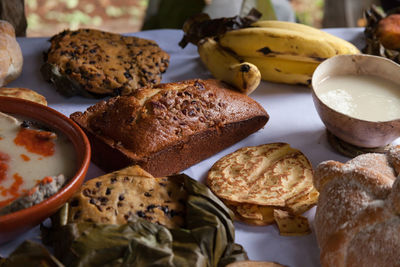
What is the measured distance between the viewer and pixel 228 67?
212 centimetres

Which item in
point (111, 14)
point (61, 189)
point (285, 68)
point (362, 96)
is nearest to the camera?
point (61, 189)

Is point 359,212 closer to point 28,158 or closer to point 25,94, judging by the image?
point 28,158

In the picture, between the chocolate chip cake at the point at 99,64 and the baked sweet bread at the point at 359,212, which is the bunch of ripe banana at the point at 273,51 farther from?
the baked sweet bread at the point at 359,212

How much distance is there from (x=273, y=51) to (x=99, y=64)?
810 mm

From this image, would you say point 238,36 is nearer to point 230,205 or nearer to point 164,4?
point 230,205

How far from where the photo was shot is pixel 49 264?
47.3 inches

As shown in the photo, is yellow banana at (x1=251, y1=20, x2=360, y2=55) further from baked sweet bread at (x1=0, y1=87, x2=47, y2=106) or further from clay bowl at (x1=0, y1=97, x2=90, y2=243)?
clay bowl at (x1=0, y1=97, x2=90, y2=243)

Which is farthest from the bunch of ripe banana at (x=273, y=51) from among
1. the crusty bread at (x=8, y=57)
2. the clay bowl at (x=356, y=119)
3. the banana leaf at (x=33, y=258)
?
the banana leaf at (x=33, y=258)

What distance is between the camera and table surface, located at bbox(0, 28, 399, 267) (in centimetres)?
145

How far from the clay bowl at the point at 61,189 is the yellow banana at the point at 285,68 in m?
1.04

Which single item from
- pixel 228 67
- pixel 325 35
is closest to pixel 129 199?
pixel 228 67

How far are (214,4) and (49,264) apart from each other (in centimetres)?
244

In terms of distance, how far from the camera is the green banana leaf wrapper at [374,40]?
2400mm

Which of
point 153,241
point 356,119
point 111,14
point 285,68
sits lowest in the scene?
point 111,14
